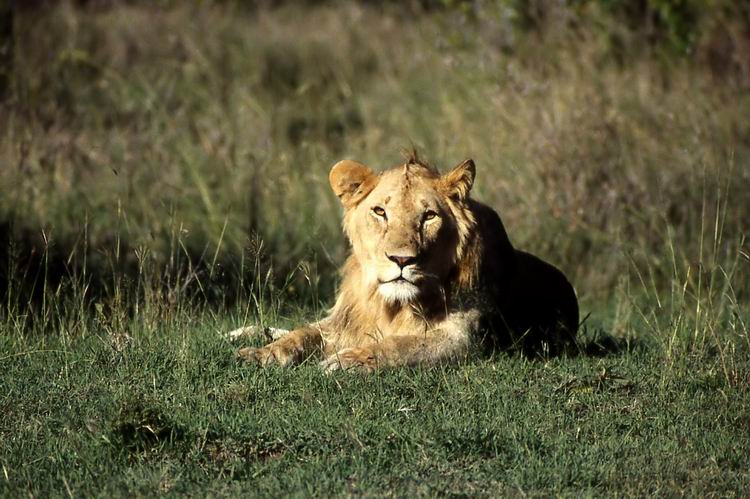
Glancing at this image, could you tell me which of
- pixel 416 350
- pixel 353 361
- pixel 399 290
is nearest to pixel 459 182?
pixel 399 290

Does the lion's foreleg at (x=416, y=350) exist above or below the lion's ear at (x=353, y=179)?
below

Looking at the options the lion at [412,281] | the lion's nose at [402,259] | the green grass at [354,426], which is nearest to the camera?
the green grass at [354,426]

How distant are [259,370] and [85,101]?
8.49 meters

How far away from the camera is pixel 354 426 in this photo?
15.4 ft

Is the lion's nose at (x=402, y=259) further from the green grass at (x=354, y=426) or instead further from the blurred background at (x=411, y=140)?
the blurred background at (x=411, y=140)

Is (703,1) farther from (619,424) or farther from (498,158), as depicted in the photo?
(619,424)

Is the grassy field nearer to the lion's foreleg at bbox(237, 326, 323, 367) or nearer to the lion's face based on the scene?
the lion's foreleg at bbox(237, 326, 323, 367)

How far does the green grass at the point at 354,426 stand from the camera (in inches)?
170

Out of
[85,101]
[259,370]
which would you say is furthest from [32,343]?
[85,101]

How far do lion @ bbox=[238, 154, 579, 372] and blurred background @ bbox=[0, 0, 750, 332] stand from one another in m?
1.69

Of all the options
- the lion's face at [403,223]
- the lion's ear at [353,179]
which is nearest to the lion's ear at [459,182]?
the lion's face at [403,223]

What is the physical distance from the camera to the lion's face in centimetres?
539

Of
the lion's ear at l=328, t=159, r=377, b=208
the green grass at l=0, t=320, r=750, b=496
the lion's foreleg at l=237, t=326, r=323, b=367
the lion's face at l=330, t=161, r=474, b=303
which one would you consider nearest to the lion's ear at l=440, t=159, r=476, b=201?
the lion's face at l=330, t=161, r=474, b=303

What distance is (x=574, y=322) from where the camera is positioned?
21.7ft
